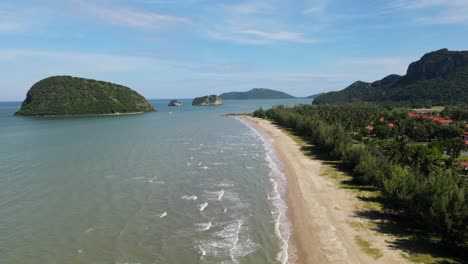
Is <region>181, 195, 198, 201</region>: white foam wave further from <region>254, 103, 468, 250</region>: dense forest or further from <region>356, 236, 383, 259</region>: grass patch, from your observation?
<region>254, 103, 468, 250</region>: dense forest

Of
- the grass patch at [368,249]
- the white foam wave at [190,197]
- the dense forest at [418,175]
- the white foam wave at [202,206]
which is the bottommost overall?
the grass patch at [368,249]

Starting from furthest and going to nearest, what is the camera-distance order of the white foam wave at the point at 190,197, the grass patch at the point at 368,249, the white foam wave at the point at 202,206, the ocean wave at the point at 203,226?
the white foam wave at the point at 190,197 → the white foam wave at the point at 202,206 → the ocean wave at the point at 203,226 → the grass patch at the point at 368,249

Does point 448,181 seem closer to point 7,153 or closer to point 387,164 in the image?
point 387,164

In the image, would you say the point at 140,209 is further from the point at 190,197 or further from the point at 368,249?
the point at 368,249

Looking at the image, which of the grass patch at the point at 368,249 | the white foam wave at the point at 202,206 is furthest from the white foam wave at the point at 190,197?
the grass patch at the point at 368,249

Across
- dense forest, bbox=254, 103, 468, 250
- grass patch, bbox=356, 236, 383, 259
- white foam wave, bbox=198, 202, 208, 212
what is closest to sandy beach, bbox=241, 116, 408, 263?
grass patch, bbox=356, 236, 383, 259

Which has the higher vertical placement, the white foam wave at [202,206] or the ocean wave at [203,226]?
the white foam wave at [202,206]

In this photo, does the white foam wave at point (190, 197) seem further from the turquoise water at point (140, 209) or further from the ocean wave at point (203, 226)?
the ocean wave at point (203, 226)

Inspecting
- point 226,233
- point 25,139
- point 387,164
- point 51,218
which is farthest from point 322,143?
point 25,139
